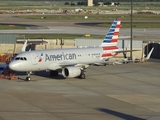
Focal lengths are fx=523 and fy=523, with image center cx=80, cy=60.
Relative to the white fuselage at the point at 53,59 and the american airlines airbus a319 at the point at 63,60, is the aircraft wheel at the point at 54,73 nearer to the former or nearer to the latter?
the american airlines airbus a319 at the point at 63,60

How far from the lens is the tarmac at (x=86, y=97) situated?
38312 millimetres

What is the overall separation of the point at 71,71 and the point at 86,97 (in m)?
8.75

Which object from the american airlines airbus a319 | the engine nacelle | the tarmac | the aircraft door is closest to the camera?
the tarmac

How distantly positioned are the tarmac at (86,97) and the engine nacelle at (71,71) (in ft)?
2.43

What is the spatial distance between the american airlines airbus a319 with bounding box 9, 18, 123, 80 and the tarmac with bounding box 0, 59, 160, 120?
1266 millimetres

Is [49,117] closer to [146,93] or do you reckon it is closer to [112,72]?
[146,93]

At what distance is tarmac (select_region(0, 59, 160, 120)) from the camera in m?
38.3

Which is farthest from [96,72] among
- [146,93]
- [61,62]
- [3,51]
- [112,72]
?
[3,51]

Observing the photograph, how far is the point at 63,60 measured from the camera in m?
56.1

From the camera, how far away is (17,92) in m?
47.6

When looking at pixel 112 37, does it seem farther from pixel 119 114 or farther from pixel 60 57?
pixel 119 114

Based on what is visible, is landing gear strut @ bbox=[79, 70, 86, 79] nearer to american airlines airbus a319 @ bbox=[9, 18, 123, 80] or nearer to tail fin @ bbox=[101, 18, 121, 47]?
american airlines airbus a319 @ bbox=[9, 18, 123, 80]

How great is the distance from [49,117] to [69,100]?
6756 millimetres

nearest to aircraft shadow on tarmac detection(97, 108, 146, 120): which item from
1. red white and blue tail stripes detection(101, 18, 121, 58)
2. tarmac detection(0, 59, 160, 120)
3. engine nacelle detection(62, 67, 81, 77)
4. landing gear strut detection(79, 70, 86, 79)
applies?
tarmac detection(0, 59, 160, 120)
